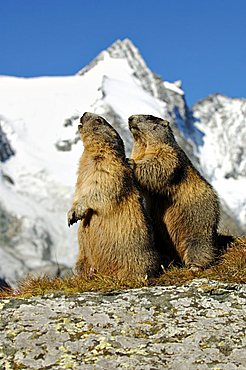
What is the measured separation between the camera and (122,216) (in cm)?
1072

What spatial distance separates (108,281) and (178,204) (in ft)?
7.95

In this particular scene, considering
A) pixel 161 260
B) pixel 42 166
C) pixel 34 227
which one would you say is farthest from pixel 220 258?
pixel 42 166

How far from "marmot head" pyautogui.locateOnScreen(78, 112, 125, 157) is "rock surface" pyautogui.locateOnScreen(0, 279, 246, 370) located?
114 inches

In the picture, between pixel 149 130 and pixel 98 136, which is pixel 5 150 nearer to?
pixel 149 130

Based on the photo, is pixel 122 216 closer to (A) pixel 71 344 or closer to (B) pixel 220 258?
(B) pixel 220 258

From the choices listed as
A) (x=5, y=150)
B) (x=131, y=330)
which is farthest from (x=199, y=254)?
(x=5, y=150)

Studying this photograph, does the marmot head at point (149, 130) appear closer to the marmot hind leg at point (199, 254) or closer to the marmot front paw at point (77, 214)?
the marmot hind leg at point (199, 254)

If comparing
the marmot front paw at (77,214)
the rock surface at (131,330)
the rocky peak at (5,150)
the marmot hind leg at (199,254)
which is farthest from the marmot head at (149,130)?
the rocky peak at (5,150)

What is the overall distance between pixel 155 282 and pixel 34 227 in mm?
148822

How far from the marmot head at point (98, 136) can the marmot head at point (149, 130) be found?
0.71 metres

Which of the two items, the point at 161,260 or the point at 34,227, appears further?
the point at 34,227

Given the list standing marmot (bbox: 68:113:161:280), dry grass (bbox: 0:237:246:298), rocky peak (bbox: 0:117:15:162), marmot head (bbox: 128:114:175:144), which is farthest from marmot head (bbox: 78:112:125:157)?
rocky peak (bbox: 0:117:15:162)

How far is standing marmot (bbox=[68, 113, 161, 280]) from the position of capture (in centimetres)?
1062

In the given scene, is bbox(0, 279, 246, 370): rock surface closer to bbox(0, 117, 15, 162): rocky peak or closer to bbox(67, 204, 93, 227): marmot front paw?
bbox(67, 204, 93, 227): marmot front paw
